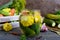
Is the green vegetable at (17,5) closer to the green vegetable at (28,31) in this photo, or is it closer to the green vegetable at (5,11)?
the green vegetable at (5,11)

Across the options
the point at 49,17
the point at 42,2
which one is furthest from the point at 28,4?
the point at 49,17

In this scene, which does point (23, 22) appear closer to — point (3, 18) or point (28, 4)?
point (3, 18)

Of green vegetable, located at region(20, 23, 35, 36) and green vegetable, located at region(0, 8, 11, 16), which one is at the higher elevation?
green vegetable, located at region(0, 8, 11, 16)

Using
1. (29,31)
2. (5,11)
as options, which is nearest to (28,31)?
(29,31)

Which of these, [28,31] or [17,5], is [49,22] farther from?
[28,31]

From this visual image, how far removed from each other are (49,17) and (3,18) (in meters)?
0.45

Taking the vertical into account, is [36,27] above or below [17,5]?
below

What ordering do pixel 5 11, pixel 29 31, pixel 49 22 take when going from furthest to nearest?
pixel 49 22 < pixel 5 11 < pixel 29 31

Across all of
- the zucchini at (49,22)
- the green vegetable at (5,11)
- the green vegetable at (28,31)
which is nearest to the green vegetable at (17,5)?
the green vegetable at (5,11)

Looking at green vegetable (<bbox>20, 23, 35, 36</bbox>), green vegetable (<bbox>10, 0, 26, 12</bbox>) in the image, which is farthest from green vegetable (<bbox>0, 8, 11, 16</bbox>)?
green vegetable (<bbox>20, 23, 35, 36</bbox>)

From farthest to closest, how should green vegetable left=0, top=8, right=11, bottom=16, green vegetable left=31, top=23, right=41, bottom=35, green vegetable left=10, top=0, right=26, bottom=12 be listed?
green vegetable left=10, top=0, right=26, bottom=12
green vegetable left=0, top=8, right=11, bottom=16
green vegetable left=31, top=23, right=41, bottom=35

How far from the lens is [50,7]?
1778 mm

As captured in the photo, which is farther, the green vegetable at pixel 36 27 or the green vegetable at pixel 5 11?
the green vegetable at pixel 5 11

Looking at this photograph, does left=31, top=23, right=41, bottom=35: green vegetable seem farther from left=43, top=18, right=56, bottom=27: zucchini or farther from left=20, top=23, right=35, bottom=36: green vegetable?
left=43, top=18, right=56, bottom=27: zucchini
